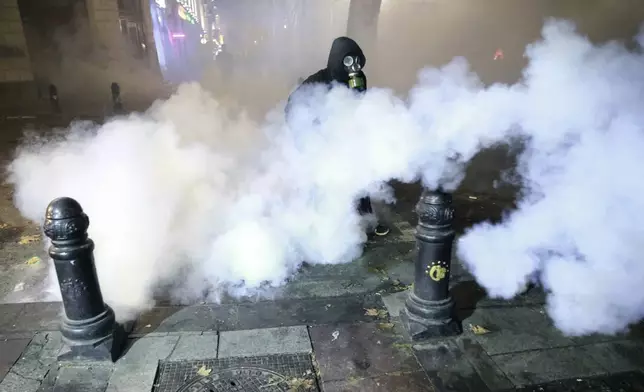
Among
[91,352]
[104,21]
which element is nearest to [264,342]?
[91,352]

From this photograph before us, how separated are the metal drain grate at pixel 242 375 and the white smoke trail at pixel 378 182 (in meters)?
1.11

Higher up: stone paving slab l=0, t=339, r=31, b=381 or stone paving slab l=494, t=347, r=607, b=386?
stone paving slab l=0, t=339, r=31, b=381

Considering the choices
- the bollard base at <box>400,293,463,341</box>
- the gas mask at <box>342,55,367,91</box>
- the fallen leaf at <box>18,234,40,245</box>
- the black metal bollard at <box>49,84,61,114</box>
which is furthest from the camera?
the black metal bollard at <box>49,84,61,114</box>

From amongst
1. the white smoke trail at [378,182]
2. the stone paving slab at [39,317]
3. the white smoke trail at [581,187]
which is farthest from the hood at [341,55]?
the stone paving slab at [39,317]

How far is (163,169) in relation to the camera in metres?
5.37

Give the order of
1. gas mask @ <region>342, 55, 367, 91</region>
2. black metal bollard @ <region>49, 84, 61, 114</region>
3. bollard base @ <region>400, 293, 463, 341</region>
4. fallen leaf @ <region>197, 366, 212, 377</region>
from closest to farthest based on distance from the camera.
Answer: fallen leaf @ <region>197, 366, 212, 377</region> → bollard base @ <region>400, 293, 463, 341</region> → gas mask @ <region>342, 55, 367, 91</region> → black metal bollard @ <region>49, 84, 61, 114</region>

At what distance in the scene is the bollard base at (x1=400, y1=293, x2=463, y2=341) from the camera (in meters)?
3.93

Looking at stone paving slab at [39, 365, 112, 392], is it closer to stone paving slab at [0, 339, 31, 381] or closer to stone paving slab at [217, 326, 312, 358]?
stone paving slab at [0, 339, 31, 381]

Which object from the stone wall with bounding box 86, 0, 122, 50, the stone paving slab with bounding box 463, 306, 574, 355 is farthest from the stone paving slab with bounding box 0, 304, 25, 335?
the stone wall with bounding box 86, 0, 122, 50

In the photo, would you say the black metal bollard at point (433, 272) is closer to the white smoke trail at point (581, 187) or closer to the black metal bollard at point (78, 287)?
the white smoke trail at point (581, 187)

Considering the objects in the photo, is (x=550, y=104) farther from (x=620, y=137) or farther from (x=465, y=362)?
(x=465, y=362)

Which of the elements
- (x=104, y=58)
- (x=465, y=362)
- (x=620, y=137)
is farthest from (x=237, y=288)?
(x=104, y=58)

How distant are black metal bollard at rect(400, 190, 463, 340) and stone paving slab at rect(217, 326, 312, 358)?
0.97m

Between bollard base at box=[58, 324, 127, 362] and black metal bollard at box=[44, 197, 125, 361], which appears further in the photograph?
bollard base at box=[58, 324, 127, 362]
